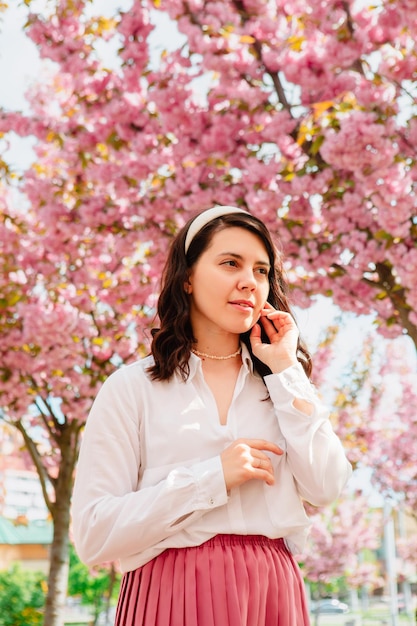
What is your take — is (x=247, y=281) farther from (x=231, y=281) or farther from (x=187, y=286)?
(x=187, y=286)

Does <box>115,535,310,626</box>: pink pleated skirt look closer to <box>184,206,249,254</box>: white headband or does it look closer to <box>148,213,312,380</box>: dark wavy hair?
<box>148,213,312,380</box>: dark wavy hair

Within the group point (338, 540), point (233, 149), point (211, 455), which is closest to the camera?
point (211, 455)

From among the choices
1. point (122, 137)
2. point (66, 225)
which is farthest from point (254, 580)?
point (66, 225)

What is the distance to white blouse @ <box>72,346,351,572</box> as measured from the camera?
1.46 metres

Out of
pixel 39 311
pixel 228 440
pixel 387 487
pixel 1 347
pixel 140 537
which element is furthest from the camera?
pixel 387 487

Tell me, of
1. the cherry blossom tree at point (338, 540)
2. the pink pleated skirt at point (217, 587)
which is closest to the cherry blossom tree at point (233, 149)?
the pink pleated skirt at point (217, 587)

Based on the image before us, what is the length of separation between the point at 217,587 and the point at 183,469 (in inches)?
9.2

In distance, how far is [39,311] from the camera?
632cm

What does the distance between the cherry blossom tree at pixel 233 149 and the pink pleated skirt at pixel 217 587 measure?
8.25 feet

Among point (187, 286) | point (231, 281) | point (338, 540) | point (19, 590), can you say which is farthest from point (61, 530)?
point (19, 590)

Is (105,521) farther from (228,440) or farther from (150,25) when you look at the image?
(150,25)

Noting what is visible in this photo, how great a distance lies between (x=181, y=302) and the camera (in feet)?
5.83

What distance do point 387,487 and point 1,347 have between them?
24.4 ft

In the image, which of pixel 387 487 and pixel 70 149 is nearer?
pixel 70 149
